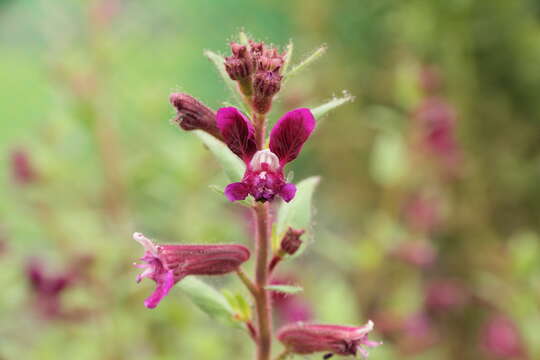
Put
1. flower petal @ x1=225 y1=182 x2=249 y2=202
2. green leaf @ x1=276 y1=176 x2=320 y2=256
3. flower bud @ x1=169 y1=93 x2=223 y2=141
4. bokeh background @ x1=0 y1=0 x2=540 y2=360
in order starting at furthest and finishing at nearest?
1. bokeh background @ x1=0 y1=0 x2=540 y2=360
2. green leaf @ x1=276 y1=176 x2=320 y2=256
3. flower bud @ x1=169 y1=93 x2=223 y2=141
4. flower petal @ x1=225 y1=182 x2=249 y2=202

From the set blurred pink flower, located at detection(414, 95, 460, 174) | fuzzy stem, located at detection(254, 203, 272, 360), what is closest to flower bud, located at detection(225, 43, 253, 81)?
fuzzy stem, located at detection(254, 203, 272, 360)

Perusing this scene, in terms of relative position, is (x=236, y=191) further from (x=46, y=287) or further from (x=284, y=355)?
(x=46, y=287)

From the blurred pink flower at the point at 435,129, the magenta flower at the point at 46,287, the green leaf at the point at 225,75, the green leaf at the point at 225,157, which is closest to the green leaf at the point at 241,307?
the green leaf at the point at 225,157

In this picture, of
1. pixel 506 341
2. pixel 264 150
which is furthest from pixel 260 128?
pixel 506 341

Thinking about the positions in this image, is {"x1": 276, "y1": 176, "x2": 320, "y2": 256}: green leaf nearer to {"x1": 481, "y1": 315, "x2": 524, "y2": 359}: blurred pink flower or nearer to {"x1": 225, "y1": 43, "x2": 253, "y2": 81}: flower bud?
{"x1": 225, "y1": 43, "x2": 253, "y2": 81}: flower bud

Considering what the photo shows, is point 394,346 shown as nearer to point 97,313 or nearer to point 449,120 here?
point 449,120

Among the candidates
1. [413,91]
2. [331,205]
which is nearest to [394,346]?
[413,91]
